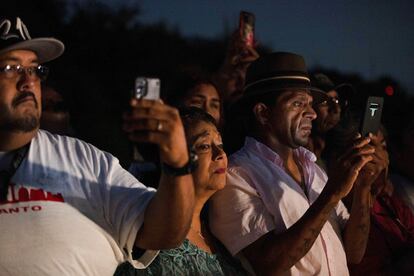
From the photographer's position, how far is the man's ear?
3699mm

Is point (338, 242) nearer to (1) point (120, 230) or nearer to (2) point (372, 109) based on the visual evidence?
(2) point (372, 109)

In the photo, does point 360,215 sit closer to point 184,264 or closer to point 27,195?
point 184,264

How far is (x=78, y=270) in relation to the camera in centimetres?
243

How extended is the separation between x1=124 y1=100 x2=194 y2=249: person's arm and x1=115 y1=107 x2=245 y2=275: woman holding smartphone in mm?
380

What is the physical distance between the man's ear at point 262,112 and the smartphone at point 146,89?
1622mm

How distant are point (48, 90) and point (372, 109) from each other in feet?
7.26

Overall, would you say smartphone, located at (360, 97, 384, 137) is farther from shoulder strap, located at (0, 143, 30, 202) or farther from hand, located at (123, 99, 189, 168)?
shoulder strap, located at (0, 143, 30, 202)

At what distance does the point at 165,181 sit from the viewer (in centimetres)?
237

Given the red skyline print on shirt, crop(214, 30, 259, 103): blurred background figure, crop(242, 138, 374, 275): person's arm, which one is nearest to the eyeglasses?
the red skyline print on shirt

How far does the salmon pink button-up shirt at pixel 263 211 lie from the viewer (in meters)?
3.22

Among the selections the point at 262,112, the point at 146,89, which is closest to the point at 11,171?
the point at 146,89

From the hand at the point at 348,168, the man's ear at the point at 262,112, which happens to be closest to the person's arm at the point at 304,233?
the hand at the point at 348,168

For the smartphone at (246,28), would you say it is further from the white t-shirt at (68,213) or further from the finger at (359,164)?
the white t-shirt at (68,213)

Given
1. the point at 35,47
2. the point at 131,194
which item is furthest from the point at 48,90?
the point at 131,194
